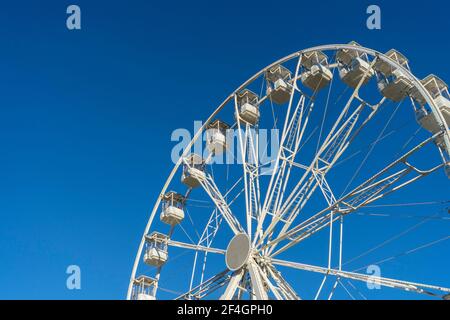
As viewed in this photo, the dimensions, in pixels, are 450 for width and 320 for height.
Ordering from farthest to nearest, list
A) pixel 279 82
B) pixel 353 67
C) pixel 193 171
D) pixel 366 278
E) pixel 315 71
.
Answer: pixel 193 171, pixel 279 82, pixel 315 71, pixel 353 67, pixel 366 278

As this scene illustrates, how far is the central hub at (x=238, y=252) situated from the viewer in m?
16.0

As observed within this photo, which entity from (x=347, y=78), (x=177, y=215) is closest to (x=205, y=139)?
(x=177, y=215)

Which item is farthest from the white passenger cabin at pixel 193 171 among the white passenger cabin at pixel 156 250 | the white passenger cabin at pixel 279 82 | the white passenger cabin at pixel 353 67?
the white passenger cabin at pixel 353 67

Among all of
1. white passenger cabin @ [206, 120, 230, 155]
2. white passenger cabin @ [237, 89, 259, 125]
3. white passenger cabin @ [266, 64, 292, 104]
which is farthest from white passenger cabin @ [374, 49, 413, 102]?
white passenger cabin @ [206, 120, 230, 155]

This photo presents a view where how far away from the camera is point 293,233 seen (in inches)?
617

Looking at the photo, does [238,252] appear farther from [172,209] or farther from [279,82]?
[279,82]

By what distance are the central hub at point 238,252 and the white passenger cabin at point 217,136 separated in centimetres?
452

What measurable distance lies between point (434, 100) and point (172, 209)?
395 inches

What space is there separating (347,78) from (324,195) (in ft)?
14.0

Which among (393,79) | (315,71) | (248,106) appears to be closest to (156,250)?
(248,106)

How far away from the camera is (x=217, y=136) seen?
20.5 metres

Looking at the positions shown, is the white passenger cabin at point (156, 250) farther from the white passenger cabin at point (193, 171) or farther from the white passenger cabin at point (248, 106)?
the white passenger cabin at point (248, 106)
